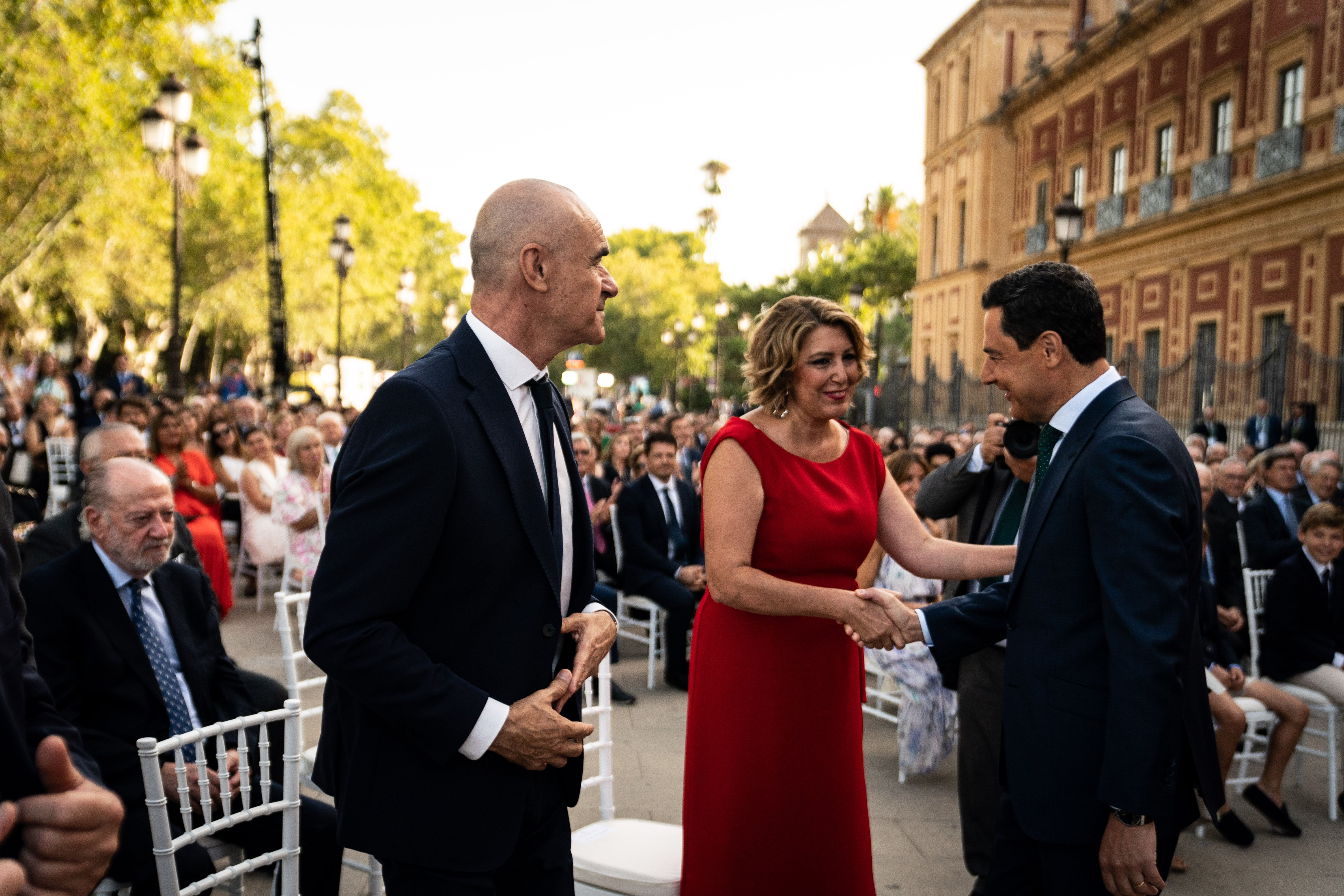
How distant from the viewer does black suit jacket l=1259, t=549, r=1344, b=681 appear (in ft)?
17.9

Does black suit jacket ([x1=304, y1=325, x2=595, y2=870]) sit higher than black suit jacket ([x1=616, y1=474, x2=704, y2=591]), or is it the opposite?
black suit jacket ([x1=304, y1=325, x2=595, y2=870])

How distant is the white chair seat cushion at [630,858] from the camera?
9.32 ft

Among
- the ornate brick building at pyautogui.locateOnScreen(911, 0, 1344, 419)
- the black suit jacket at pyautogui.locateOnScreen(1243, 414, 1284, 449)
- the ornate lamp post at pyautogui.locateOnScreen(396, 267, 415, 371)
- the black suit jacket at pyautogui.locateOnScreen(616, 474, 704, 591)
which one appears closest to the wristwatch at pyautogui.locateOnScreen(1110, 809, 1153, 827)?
the black suit jacket at pyautogui.locateOnScreen(616, 474, 704, 591)

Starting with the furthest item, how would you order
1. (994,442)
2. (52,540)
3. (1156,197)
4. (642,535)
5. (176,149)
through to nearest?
(1156,197) < (176,149) < (642,535) < (52,540) < (994,442)

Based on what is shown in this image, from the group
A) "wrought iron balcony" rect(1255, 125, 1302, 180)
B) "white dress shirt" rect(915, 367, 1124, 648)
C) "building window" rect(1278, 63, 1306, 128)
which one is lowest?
"white dress shirt" rect(915, 367, 1124, 648)

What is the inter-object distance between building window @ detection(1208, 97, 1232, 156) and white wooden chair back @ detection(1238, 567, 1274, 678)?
1692 cm

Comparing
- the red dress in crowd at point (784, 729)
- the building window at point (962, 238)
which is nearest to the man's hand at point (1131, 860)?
the red dress in crowd at point (784, 729)

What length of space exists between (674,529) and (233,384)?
16530 mm

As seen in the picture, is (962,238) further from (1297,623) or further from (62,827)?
(62,827)

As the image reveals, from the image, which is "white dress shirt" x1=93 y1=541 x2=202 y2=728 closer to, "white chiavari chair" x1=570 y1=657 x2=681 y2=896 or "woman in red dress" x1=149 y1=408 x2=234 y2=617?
"white chiavari chair" x1=570 y1=657 x2=681 y2=896

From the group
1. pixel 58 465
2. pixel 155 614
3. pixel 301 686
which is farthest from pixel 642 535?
pixel 58 465

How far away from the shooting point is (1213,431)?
48.5 feet

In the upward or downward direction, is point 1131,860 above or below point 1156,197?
below

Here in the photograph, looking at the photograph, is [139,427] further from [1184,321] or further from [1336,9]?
[1184,321]
